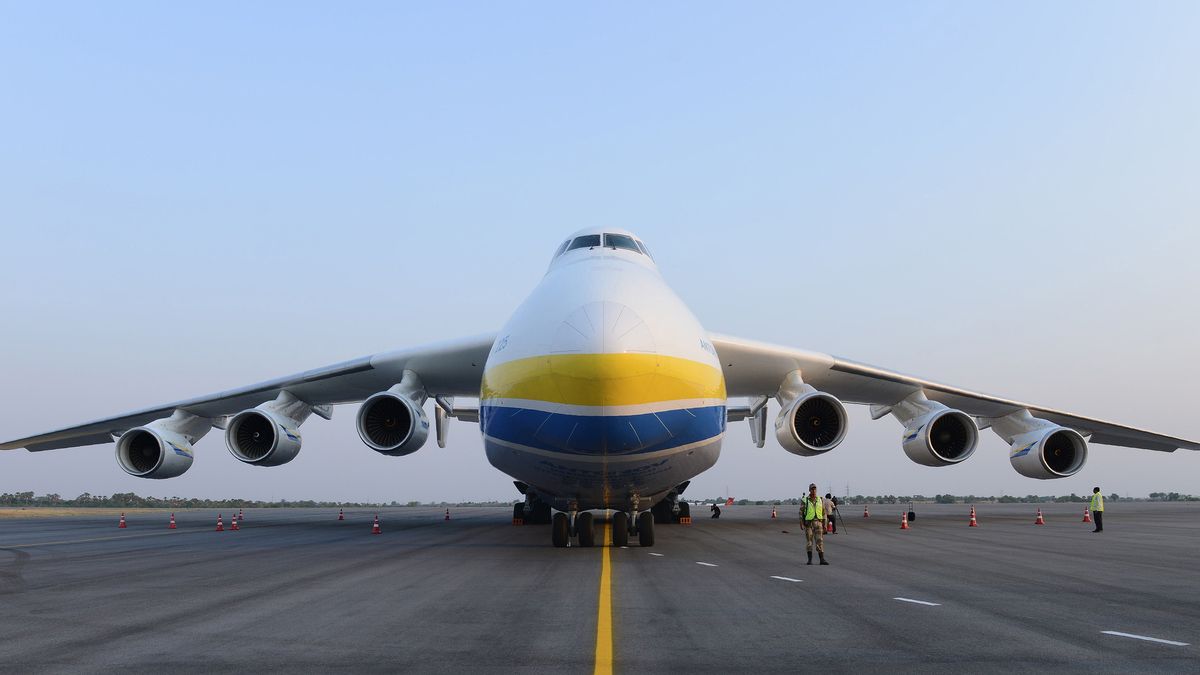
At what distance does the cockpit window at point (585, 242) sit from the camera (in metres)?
15.1

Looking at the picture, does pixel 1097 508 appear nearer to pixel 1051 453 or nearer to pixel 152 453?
pixel 1051 453

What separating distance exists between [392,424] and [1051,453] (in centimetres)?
1521

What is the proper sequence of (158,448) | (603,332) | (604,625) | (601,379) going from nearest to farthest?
(604,625) < (601,379) < (603,332) < (158,448)

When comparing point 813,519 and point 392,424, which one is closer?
point 813,519

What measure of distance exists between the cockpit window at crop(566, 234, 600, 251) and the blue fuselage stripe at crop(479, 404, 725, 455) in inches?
174

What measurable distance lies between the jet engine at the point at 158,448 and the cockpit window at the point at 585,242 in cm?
1093

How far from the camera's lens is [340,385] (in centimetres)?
1973

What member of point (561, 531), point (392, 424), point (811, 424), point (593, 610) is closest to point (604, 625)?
point (593, 610)

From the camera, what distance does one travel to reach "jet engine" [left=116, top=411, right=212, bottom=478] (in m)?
19.3

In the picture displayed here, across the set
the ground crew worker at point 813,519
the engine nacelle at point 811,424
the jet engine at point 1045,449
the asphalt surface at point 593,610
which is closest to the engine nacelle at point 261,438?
the asphalt surface at point 593,610

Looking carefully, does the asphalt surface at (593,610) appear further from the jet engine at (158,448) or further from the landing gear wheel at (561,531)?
the jet engine at (158,448)

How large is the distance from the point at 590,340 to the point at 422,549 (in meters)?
5.51

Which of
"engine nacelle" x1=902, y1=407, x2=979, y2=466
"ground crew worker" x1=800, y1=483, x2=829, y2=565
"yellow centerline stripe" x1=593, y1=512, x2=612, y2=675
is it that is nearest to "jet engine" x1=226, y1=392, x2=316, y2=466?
"yellow centerline stripe" x1=593, y1=512, x2=612, y2=675

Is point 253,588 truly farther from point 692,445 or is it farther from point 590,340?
point 692,445
